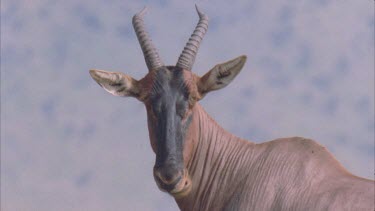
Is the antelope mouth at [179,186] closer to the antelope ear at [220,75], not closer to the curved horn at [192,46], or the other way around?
the antelope ear at [220,75]

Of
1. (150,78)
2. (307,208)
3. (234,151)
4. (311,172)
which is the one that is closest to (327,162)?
(311,172)

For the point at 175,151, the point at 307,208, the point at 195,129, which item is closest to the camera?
the point at 307,208

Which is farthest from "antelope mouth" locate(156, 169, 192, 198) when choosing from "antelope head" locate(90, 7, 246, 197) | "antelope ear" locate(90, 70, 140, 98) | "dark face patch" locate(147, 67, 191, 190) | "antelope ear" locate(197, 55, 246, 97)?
"antelope ear" locate(90, 70, 140, 98)

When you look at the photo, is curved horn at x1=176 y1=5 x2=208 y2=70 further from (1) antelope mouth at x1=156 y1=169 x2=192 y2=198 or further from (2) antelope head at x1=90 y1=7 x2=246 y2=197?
(1) antelope mouth at x1=156 y1=169 x2=192 y2=198

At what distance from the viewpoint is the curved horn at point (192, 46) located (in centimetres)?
1207

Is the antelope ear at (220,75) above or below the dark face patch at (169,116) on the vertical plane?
above

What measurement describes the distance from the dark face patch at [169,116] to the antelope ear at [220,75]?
20.4 inches

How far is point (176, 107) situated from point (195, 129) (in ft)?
2.15

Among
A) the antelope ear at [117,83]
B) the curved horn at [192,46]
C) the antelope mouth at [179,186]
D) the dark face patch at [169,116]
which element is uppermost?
the curved horn at [192,46]

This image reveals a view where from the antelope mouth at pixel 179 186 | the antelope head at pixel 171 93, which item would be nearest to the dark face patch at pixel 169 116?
the antelope head at pixel 171 93

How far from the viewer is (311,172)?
10.6 m

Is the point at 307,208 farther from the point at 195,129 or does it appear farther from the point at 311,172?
the point at 195,129

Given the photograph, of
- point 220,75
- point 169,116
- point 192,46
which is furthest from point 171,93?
point 192,46

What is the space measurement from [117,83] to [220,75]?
6.16 feet
